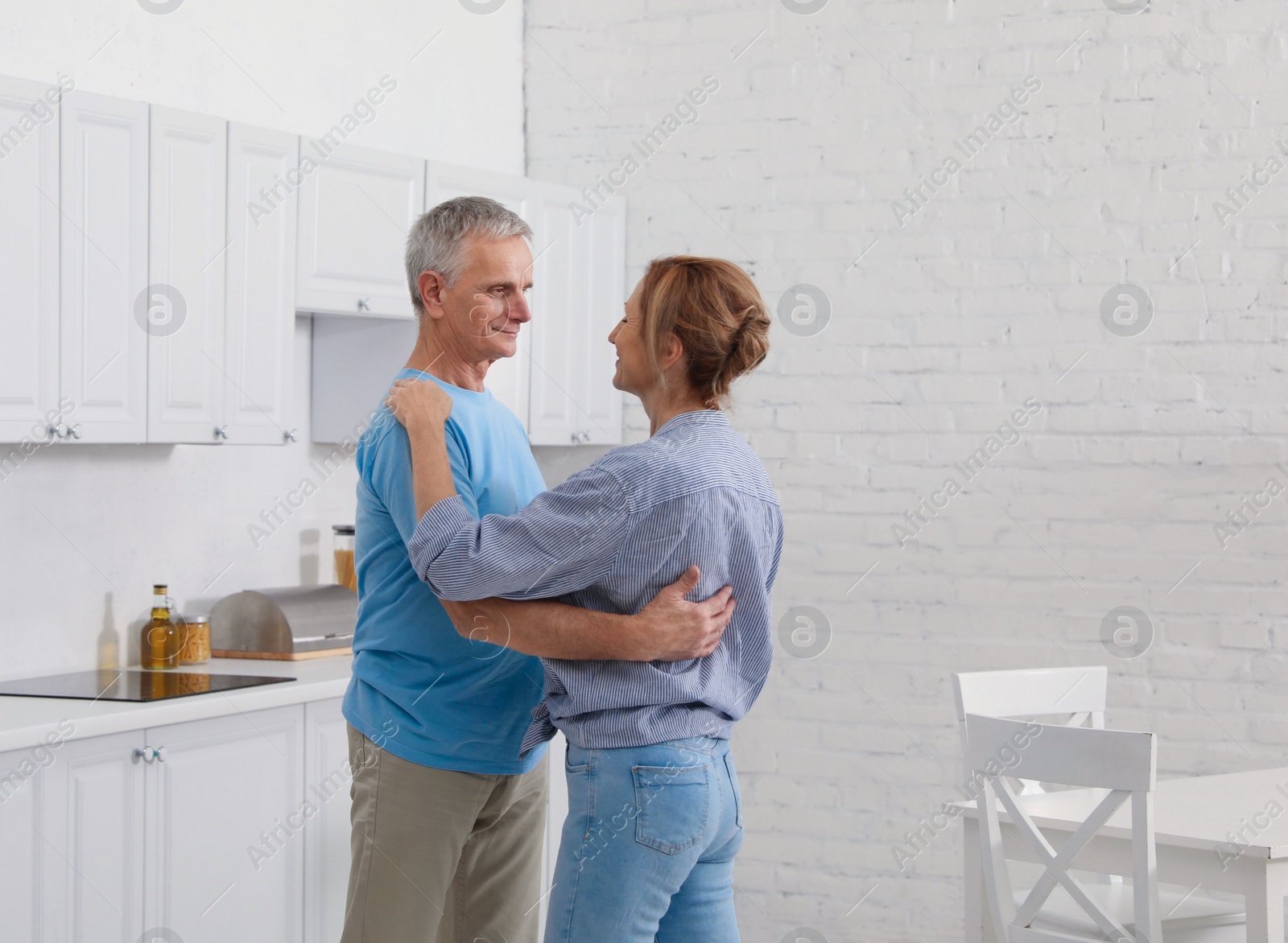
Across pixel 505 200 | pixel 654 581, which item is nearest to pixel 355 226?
Result: pixel 505 200

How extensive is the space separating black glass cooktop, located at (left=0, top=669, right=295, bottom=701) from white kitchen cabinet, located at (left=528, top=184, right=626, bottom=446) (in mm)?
1201

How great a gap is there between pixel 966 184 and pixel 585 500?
8.01 ft

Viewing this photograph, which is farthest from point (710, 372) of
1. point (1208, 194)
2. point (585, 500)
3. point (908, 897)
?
point (908, 897)

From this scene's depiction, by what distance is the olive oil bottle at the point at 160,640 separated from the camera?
313 cm

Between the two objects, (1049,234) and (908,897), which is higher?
(1049,234)

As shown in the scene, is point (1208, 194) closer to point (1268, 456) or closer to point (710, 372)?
point (1268, 456)

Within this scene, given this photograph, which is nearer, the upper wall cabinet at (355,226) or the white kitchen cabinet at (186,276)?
the white kitchen cabinet at (186,276)

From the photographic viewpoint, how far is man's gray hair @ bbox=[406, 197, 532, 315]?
74.4 inches

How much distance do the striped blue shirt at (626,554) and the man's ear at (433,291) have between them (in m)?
0.40

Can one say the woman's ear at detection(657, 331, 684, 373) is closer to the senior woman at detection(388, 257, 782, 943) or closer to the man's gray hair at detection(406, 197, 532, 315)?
the senior woman at detection(388, 257, 782, 943)

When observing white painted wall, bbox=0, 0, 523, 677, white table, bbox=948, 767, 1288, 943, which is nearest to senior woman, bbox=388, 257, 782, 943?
white table, bbox=948, 767, 1288, 943

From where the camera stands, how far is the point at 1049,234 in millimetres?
3553

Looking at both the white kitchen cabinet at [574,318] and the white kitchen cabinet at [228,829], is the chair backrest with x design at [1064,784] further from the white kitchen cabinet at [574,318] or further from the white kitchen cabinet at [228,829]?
the white kitchen cabinet at [574,318]

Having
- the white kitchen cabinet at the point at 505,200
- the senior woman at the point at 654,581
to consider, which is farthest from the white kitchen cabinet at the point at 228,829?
the senior woman at the point at 654,581
